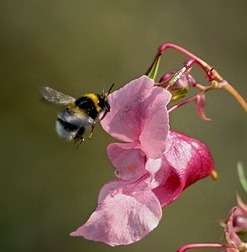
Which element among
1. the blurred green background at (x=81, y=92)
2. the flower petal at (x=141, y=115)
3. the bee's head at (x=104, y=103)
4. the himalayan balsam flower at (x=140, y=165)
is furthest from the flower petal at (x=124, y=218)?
the blurred green background at (x=81, y=92)

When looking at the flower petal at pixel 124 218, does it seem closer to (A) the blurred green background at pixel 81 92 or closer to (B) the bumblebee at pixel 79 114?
(B) the bumblebee at pixel 79 114

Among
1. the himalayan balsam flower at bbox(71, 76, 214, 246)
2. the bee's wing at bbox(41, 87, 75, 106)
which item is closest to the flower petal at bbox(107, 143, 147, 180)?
the himalayan balsam flower at bbox(71, 76, 214, 246)

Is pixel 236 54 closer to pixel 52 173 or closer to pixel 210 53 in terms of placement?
pixel 210 53

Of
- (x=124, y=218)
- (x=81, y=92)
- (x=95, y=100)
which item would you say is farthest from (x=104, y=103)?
(x=81, y=92)

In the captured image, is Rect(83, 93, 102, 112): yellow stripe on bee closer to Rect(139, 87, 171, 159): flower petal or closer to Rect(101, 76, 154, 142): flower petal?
Rect(101, 76, 154, 142): flower petal

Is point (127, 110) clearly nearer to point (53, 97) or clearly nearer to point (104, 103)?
point (104, 103)

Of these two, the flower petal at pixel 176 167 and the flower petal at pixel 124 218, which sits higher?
the flower petal at pixel 176 167
